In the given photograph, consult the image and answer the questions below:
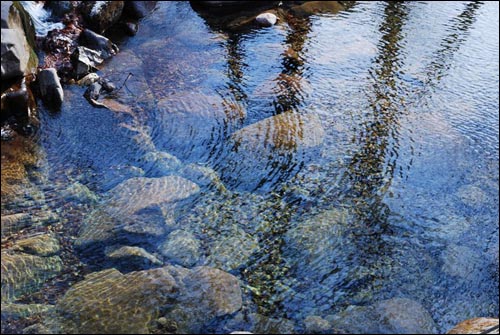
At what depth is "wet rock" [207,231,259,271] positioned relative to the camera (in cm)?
525

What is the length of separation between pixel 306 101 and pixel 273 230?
3434 millimetres

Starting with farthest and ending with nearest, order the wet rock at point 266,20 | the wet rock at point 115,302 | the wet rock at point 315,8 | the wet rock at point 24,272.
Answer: the wet rock at point 315,8 → the wet rock at point 266,20 → the wet rock at point 24,272 → the wet rock at point 115,302

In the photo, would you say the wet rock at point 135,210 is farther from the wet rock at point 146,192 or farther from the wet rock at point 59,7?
the wet rock at point 59,7

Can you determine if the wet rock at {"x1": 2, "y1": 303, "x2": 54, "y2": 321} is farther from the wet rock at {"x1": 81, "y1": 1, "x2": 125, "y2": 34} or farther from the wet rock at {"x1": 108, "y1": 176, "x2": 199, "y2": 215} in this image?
the wet rock at {"x1": 81, "y1": 1, "x2": 125, "y2": 34}

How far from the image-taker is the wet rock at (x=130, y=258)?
507 cm

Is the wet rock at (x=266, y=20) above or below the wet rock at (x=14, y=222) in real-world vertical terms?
above

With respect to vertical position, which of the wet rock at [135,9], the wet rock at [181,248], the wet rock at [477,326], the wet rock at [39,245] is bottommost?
the wet rock at [477,326]

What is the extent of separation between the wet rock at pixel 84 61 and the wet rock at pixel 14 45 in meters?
0.78

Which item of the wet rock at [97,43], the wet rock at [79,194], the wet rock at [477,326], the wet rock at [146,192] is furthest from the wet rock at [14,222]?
the wet rock at [477,326]

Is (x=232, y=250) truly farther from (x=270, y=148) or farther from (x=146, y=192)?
(x=270, y=148)

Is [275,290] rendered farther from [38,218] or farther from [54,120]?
[54,120]

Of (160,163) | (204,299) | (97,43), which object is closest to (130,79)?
(97,43)

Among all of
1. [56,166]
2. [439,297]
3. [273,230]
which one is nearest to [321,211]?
[273,230]

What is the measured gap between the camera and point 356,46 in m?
10.5
